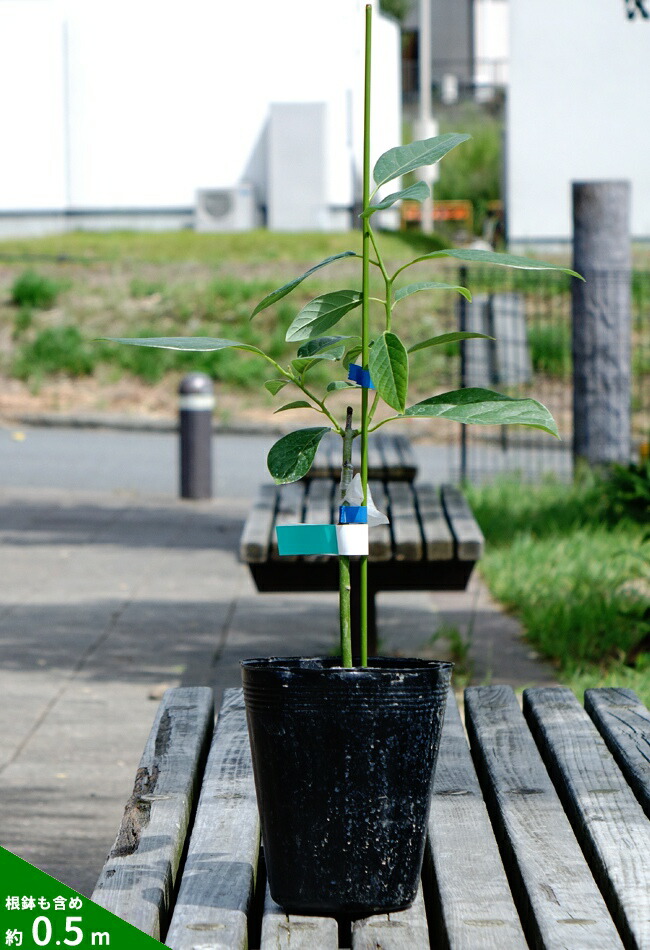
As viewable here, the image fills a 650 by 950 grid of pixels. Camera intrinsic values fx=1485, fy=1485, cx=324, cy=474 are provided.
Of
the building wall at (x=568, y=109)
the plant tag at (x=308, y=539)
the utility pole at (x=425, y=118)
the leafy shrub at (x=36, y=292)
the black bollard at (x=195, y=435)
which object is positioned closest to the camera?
the plant tag at (x=308, y=539)

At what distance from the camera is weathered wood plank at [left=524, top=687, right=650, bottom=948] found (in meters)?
2.00

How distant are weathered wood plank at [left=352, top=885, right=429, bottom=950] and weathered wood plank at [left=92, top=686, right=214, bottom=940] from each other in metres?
0.27

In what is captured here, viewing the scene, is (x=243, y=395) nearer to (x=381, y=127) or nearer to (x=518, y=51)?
(x=518, y=51)

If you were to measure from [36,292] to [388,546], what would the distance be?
14462mm

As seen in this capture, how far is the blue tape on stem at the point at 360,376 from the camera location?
84.2 inches

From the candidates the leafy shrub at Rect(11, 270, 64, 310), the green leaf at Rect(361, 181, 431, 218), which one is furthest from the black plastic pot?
the leafy shrub at Rect(11, 270, 64, 310)

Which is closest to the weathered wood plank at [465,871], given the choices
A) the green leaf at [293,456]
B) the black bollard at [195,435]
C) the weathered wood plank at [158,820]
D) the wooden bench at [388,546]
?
the weathered wood plank at [158,820]

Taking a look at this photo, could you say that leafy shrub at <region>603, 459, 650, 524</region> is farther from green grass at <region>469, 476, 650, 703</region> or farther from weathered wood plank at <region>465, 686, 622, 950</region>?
weathered wood plank at <region>465, 686, 622, 950</region>

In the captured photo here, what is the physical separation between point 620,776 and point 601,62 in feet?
70.2

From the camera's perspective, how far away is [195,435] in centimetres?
1001

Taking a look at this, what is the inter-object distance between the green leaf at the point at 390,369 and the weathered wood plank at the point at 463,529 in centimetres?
255

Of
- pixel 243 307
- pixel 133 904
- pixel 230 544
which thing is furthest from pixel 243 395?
pixel 133 904

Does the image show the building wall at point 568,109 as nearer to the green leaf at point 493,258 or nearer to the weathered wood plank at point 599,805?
the weathered wood plank at point 599,805

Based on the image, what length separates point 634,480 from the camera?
7121mm
